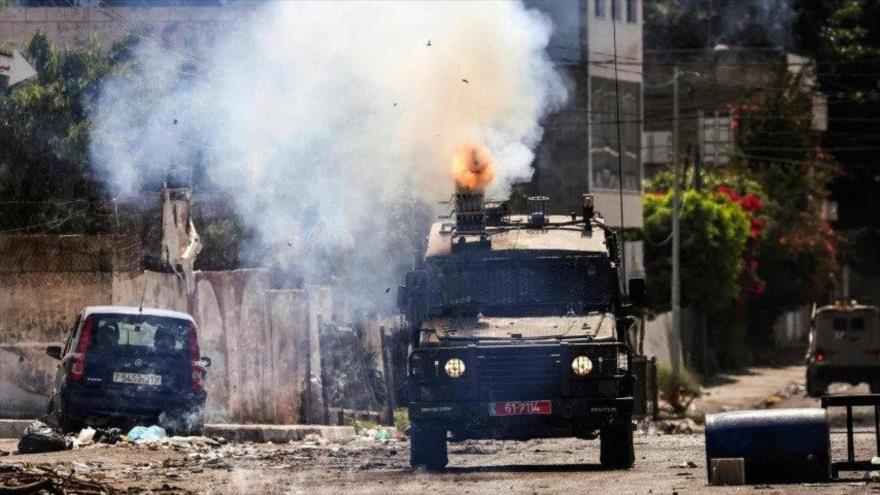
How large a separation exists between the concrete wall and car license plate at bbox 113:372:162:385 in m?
7.47

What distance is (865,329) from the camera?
35.3 metres

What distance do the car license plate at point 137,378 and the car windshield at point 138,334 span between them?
26cm

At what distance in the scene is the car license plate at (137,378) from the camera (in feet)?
66.8

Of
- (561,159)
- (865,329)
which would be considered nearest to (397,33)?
(865,329)

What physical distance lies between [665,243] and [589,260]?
2886 centimetres

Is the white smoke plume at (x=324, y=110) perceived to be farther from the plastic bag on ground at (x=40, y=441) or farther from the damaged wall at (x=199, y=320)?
the plastic bag on ground at (x=40, y=441)

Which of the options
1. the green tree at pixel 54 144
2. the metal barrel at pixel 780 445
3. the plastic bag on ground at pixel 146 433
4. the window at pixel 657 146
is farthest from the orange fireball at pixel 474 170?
the window at pixel 657 146

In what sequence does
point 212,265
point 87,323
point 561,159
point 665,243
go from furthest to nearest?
point 665,243, point 561,159, point 212,265, point 87,323

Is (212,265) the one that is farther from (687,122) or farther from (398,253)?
(687,122)

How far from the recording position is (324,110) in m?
26.7

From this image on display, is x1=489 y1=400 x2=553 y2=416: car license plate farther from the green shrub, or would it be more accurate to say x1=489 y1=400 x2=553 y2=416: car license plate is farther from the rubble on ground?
the green shrub

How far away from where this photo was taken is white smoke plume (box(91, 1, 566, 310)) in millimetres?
24750

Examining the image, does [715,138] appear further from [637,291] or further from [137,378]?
[637,291]

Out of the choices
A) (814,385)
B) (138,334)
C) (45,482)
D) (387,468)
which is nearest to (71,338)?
(138,334)
